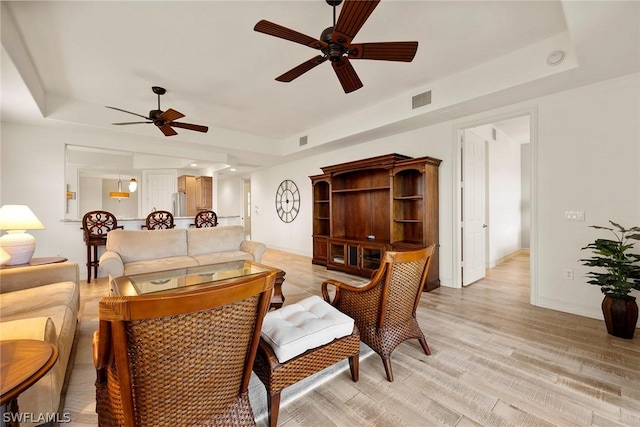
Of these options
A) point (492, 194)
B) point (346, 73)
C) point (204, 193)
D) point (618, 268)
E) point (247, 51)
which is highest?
point (247, 51)

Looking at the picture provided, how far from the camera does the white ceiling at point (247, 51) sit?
2277 mm

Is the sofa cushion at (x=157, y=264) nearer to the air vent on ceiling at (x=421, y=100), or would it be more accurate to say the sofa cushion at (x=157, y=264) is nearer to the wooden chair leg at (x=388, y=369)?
the wooden chair leg at (x=388, y=369)

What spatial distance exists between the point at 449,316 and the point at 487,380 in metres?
1.14

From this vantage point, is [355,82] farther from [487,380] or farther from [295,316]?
[487,380]

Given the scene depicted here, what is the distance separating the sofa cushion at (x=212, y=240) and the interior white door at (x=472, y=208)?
361cm

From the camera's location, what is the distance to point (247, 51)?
2.92 meters

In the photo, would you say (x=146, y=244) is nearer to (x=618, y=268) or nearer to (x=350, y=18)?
(x=350, y=18)

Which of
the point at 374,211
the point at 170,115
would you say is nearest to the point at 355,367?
the point at 374,211

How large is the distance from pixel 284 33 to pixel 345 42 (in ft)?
1.49

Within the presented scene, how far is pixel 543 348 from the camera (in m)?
2.31

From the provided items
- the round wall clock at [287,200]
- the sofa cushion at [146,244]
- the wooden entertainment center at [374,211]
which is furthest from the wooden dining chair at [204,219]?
the wooden entertainment center at [374,211]

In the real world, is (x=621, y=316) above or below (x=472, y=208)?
below

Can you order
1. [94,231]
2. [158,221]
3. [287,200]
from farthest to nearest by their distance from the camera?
[287,200], [158,221], [94,231]

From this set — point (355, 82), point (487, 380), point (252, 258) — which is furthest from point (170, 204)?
point (487, 380)
